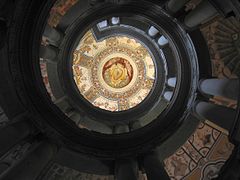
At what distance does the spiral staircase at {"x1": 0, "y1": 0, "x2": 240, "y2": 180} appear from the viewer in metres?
6.55

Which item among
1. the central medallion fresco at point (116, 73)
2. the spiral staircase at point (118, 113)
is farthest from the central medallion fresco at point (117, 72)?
the spiral staircase at point (118, 113)

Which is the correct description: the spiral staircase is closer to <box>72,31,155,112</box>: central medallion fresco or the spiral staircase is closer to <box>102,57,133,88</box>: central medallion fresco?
<box>72,31,155,112</box>: central medallion fresco

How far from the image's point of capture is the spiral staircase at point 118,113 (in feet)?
21.5

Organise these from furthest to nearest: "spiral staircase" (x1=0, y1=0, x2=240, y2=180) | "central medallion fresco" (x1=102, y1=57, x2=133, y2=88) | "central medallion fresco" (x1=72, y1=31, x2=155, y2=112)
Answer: "central medallion fresco" (x1=102, y1=57, x2=133, y2=88)
"central medallion fresco" (x1=72, y1=31, x2=155, y2=112)
"spiral staircase" (x1=0, y1=0, x2=240, y2=180)

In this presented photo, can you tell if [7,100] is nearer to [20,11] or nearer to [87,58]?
[20,11]

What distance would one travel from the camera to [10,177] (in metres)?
5.90

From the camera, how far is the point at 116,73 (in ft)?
66.8

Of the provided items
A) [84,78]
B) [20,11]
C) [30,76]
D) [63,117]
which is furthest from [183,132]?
[84,78]

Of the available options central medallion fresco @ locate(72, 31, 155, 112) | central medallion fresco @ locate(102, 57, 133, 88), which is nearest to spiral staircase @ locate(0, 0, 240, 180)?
central medallion fresco @ locate(72, 31, 155, 112)

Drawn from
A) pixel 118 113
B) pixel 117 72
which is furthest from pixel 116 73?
pixel 118 113

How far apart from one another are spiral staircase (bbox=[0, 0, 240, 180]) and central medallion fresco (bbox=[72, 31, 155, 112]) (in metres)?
6.93

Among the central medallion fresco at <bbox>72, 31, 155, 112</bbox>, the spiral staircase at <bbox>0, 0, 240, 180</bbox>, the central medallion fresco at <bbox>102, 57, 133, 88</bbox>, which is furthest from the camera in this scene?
the central medallion fresco at <bbox>102, 57, 133, 88</bbox>

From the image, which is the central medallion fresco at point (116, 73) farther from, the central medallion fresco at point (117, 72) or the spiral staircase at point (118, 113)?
the spiral staircase at point (118, 113)

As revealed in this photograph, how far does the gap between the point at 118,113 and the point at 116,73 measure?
8.30 m
